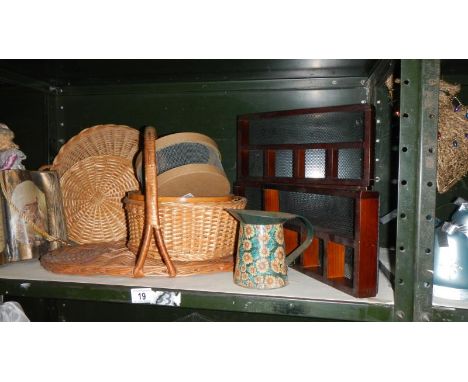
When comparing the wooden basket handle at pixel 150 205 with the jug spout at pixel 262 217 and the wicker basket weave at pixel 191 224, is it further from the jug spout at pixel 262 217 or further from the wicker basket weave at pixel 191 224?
the jug spout at pixel 262 217

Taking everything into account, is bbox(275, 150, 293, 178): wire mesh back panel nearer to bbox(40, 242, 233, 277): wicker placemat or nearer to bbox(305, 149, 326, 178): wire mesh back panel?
bbox(305, 149, 326, 178): wire mesh back panel

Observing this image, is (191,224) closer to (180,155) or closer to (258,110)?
(180,155)

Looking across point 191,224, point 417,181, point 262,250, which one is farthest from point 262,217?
point 417,181

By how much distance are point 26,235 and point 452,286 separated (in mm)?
885

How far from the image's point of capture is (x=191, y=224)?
773mm

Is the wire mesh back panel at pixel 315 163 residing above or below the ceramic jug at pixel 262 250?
above

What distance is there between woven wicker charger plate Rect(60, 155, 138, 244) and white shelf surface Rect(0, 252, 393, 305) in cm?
20

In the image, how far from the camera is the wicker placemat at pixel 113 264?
768 mm

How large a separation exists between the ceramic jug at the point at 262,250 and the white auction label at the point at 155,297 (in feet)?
0.43

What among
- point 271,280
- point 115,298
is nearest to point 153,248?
point 115,298

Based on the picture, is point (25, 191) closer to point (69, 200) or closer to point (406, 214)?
point (69, 200)

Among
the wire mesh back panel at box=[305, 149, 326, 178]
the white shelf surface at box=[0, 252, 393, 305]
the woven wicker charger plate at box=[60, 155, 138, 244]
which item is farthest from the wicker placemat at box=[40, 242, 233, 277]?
the wire mesh back panel at box=[305, 149, 326, 178]

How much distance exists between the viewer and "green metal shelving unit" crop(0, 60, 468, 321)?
60cm

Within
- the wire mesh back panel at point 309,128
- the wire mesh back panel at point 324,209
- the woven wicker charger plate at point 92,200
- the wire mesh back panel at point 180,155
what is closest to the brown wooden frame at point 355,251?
the wire mesh back panel at point 324,209
